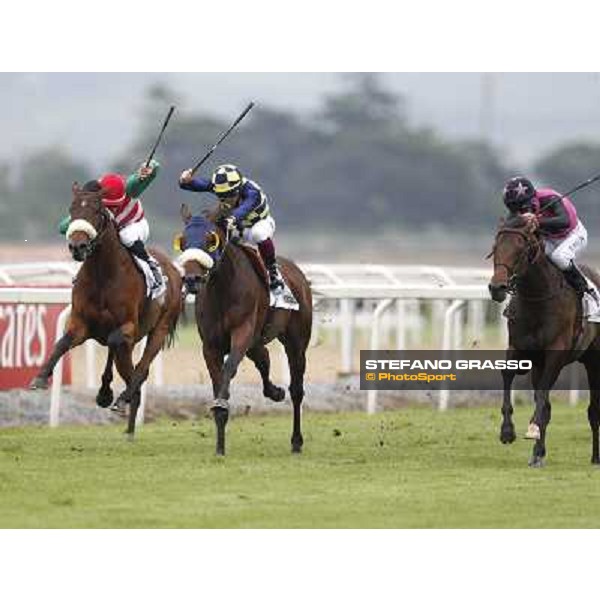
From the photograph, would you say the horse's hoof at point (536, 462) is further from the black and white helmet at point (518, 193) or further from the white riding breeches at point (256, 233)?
the white riding breeches at point (256, 233)

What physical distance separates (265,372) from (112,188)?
55.0 inches

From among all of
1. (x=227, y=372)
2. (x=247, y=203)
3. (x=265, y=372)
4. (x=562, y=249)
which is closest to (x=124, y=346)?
(x=265, y=372)

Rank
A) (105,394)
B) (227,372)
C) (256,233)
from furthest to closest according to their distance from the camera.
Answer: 1. (105,394)
2. (256,233)
3. (227,372)

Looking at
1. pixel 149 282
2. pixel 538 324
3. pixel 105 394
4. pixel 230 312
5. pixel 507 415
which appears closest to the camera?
pixel 507 415

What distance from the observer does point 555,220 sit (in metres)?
9.91

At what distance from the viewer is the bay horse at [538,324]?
9.63 m

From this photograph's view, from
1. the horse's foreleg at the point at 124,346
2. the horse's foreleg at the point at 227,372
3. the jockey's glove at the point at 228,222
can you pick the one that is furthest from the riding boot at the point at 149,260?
the jockey's glove at the point at 228,222

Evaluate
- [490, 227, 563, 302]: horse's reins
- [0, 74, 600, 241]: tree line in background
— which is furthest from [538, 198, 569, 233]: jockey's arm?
[0, 74, 600, 241]: tree line in background

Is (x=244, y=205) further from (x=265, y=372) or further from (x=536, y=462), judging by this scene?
(x=536, y=462)

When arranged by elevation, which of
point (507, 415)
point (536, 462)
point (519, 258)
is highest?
point (519, 258)

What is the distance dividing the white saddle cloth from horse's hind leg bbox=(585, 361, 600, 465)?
2.55 m

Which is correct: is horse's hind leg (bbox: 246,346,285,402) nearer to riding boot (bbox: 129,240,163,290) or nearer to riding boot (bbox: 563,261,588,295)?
riding boot (bbox: 129,240,163,290)

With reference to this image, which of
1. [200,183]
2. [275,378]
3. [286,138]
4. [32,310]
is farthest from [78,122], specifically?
[200,183]

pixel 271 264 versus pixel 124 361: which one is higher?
pixel 271 264
